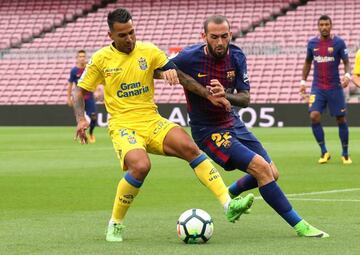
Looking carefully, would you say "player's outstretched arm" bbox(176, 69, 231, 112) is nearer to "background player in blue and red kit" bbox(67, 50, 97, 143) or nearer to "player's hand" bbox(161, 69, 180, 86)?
"player's hand" bbox(161, 69, 180, 86)

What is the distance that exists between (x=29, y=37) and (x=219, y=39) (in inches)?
1383

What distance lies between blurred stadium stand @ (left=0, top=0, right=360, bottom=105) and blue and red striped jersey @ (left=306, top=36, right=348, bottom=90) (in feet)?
59.6

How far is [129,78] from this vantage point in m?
8.31

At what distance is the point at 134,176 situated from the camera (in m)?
8.01

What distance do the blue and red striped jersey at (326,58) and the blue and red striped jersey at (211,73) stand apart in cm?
789

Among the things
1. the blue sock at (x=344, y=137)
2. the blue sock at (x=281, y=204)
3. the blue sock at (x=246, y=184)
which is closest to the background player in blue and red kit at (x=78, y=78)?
the blue sock at (x=344, y=137)

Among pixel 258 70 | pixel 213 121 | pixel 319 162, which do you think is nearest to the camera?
pixel 213 121

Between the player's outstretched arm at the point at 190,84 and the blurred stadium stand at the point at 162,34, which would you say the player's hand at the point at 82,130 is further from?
the blurred stadium stand at the point at 162,34

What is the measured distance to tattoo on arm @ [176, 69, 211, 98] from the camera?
8219 millimetres

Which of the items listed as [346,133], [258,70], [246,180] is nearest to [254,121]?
[258,70]

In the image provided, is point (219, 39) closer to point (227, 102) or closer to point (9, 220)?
point (227, 102)

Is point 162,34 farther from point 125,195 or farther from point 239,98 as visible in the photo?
point 125,195

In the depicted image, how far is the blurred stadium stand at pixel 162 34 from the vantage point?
36062 millimetres

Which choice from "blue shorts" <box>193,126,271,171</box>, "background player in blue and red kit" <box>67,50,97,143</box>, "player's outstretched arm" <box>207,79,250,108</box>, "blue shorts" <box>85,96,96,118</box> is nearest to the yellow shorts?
"blue shorts" <box>193,126,271,171</box>
